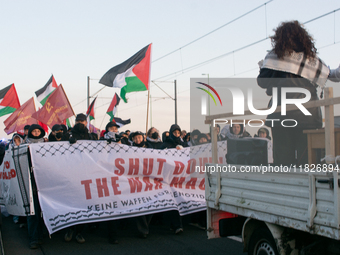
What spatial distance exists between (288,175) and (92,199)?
3833 mm

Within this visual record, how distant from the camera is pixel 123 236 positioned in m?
6.84

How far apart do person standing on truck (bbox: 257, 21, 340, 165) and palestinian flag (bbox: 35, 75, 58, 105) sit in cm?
1221

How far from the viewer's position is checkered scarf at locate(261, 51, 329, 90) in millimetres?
4121

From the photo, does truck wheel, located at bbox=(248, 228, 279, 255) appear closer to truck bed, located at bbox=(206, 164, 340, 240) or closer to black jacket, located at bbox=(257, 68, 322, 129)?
truck bed, located at bbox=(206, 164, 340, 240)

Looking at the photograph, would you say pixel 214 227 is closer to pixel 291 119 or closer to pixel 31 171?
pixel 291 119

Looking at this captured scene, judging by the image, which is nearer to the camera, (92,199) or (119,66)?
(92,199)

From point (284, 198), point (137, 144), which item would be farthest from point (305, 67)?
point (137, 144)

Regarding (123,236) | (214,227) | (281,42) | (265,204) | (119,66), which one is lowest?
(123,236)

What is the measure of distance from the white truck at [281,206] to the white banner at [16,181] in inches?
126

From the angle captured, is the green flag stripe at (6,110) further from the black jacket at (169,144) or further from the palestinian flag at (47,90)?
the black jacket at (169,144)

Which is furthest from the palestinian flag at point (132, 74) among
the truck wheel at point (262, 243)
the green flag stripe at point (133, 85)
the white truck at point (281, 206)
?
the truck wheel at point (262, 243)

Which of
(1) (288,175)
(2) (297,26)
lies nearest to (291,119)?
(1) (288,175)

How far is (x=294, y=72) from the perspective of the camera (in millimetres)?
4121

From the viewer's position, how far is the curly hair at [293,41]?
4.12 m
